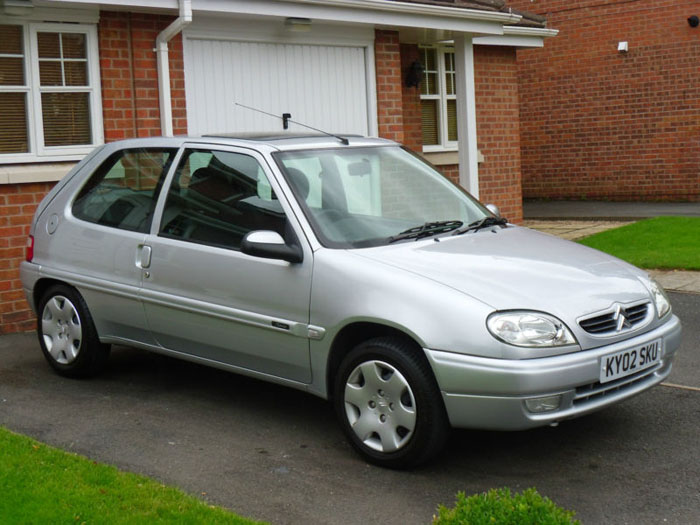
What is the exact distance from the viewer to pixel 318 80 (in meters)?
11.2

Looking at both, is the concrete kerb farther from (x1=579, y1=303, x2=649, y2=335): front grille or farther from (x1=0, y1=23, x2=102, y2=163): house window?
(x1=0, y1=23, x2=102, y2=163): house window

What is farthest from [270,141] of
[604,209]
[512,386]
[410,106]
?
[604,209]

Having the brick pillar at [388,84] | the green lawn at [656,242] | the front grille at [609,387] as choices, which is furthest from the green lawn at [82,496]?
the green lawn at [656,242]

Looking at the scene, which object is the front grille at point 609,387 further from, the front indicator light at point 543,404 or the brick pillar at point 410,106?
the brick pillar at point 410,106

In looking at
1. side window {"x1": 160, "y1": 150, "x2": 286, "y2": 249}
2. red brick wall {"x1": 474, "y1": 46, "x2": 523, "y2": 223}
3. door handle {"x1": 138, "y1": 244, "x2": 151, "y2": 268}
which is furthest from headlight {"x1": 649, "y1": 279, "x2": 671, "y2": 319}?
red brick wall {"x1": 474, "y1": 46, "x2": 523, "y2": 223}

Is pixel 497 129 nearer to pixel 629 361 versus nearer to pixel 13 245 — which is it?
pixel 13 245

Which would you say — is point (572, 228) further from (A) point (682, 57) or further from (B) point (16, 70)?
(B) point (16, 70)

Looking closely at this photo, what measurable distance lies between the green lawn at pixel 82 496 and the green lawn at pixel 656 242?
26.9 ft

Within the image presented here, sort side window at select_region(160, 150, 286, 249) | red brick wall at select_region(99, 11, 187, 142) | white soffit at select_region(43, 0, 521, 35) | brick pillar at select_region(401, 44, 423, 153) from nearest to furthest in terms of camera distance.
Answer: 1. side window at select_region(160, 150, 286, 249)
2. white soffit at select_region(43, 0, 521, 35)
3. red brick wall at select_region(99, 11, 187, 142)
4. brick pillar at select_region(401, 44, 423, 153)

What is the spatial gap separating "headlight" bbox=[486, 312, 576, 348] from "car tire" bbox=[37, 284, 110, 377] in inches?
123

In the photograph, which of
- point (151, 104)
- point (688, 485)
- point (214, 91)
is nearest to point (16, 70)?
point (151, 104)

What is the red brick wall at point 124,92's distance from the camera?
29.3 feet

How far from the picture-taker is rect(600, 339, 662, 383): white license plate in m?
4.90

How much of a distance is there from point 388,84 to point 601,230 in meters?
5.10
